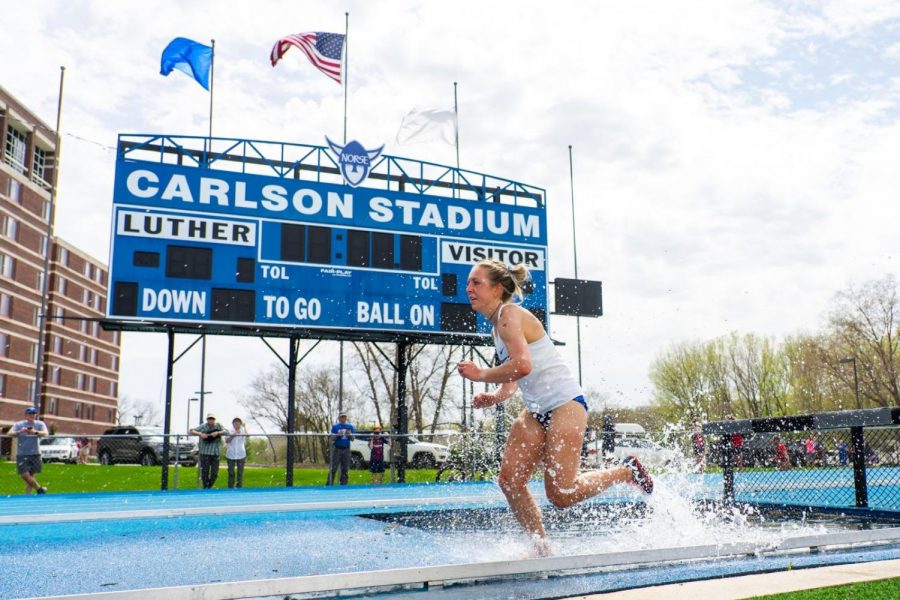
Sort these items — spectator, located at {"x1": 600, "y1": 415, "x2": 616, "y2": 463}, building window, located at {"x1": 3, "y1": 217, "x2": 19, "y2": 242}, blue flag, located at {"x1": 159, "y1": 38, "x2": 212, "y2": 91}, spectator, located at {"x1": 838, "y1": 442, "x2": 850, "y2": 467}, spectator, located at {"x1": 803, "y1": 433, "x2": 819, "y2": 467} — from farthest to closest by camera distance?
building window, located at {"x1": 3, "y1": 217, "x2": 19, "y2": 242} → blue flag, located at {"x1": 159, "y1": 38, "x2": 212, "y2": 91} → spectator, located at {"x1": 600, "y1": 415, "x2": 616, "y2": 463} → spectator, located at {"x1": 803, "y1": 433, "x2": 819, "y2": 467} → spectator, located at {"x1": 838, "y1": 442, "x2": 850, "y2": 467}

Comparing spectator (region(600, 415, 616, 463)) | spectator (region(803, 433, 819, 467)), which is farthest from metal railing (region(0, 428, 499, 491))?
spectator (region(803, 433, 819, 467))

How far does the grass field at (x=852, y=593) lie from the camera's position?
3047 millimetres

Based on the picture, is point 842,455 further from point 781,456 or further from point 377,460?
point 377,460

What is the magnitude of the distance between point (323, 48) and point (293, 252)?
7.25 m

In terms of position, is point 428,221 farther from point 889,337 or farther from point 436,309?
point 889,337

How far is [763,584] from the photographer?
3.37 metres

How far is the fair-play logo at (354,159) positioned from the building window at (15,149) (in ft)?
156

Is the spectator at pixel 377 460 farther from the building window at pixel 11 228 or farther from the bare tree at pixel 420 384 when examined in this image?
the building window at pixel 11 228

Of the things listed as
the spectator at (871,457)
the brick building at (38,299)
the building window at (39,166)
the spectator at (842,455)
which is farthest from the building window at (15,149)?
the spectator at (871,457)

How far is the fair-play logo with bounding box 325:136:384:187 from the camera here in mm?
17516

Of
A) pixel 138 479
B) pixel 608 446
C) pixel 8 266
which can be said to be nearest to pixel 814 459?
pixel 608 446

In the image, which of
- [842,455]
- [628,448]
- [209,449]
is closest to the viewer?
[842,455]

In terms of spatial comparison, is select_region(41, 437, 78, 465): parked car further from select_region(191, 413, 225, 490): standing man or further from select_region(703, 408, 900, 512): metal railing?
select_region(703, 408, 900, 512): metal railing

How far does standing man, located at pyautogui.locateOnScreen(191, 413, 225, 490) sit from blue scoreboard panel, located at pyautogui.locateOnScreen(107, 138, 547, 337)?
87.6 inches
